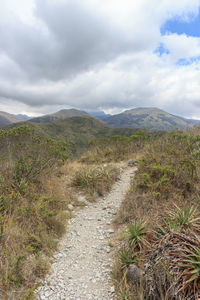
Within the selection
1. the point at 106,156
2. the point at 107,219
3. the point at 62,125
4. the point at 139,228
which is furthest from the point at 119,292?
the point at 62,125

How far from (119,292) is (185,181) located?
4.31 meters

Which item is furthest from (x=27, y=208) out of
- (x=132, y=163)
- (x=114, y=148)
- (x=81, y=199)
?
(x=114, y=148)

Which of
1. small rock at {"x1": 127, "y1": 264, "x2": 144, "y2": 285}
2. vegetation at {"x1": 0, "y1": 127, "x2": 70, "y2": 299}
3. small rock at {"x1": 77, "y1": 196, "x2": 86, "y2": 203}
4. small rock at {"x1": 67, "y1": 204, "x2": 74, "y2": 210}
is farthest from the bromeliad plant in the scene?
small rock at {"x1": 77, "y1": 196, "x2": 86, "y2": 203}

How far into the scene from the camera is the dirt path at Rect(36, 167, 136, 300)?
3.09 metres

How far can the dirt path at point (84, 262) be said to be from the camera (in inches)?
122

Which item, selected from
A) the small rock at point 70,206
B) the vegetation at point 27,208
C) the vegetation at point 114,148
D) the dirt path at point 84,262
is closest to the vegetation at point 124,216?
the vegetation at point 27,208

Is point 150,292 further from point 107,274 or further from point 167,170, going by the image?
point 167,170

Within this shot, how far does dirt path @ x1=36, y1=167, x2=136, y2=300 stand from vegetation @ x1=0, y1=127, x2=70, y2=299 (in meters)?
0.32

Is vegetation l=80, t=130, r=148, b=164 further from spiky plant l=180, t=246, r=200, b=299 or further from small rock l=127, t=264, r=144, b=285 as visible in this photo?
spiky plant l=180, t=246, r=200, b=299

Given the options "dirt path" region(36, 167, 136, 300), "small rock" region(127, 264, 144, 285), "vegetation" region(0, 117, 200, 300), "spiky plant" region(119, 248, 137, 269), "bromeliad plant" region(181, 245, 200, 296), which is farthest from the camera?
"spiky plant" region(119, 248, 137, 269)

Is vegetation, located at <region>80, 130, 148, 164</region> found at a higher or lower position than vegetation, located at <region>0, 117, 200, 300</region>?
higher

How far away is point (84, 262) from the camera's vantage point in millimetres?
3863

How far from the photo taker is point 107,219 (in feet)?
18.6

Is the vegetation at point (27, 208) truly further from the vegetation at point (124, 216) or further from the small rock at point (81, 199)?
the small rock at point (81, 199)
